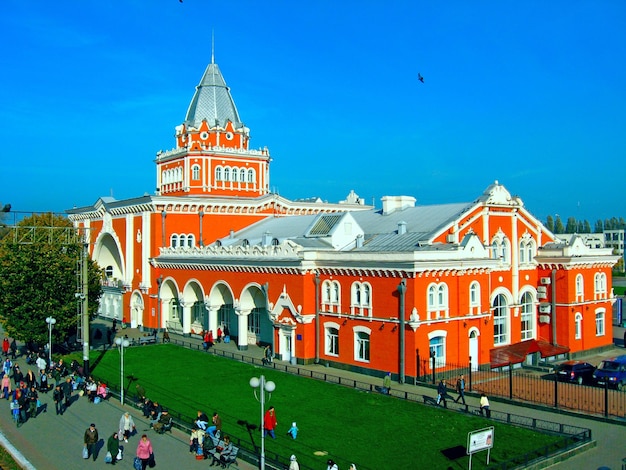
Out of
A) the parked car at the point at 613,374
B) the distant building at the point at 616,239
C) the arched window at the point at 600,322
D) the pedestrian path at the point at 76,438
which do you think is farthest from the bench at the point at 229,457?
the distant building at the point at 616,239

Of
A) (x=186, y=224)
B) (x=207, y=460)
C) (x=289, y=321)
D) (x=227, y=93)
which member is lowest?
(x=207, y=460)

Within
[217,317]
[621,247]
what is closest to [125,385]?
[217,317]

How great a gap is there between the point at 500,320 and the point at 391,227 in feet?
26.4

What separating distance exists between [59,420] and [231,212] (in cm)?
2744

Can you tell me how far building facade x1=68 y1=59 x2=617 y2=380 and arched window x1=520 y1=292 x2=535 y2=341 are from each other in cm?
6

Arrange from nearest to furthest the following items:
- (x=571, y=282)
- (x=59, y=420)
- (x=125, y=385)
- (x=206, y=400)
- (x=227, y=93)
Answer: (x=59, y=420) < (x=206, y=400) < (x=125, y=385) < (x=571, y=282) < (x=227, y=93)

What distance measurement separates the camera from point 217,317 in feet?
150

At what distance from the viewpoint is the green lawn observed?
2080 centimetres

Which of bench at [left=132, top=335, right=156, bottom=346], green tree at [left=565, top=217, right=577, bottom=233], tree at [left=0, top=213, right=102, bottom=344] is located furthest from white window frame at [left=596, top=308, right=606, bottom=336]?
green tree at [left=565, top=217, right=577, bottom=233]

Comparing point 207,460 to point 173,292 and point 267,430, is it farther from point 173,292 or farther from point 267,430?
point 173,292

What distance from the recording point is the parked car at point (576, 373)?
31.4 meters

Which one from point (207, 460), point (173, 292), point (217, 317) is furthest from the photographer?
point (173, 292)

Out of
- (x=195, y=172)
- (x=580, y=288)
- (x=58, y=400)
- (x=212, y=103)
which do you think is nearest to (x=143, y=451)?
(x=58, y=400)

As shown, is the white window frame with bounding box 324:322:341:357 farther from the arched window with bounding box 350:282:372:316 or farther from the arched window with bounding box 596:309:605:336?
the arched window with bounding box 596:309:605:336
